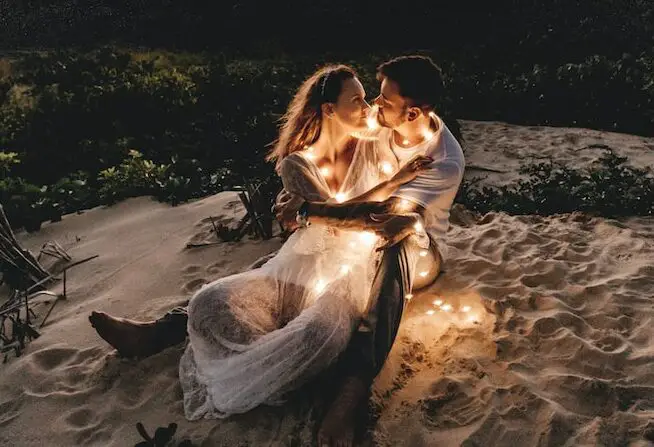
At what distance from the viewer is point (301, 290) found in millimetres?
2785

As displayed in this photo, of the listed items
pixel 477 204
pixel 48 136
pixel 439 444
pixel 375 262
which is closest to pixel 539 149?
pixel 477 204

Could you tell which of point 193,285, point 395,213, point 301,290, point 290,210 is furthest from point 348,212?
point 193,285

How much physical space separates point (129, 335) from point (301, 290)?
1.14 metres

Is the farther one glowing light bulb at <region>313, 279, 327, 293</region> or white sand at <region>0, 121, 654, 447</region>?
glowing light bulb at <region>313, 279, 327, 293</region>

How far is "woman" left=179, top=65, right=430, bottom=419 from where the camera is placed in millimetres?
2465

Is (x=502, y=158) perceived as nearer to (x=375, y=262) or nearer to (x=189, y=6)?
(x=375, y=262)

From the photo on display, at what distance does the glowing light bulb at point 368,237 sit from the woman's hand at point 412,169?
1.20 ft

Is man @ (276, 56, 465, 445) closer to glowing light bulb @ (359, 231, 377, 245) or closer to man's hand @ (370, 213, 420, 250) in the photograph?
man's hand @ (370, 213, 420, 250)

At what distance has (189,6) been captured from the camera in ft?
51.5

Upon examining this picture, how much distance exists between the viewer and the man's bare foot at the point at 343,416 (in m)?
2.27

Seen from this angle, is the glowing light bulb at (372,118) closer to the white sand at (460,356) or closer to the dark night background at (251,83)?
the white sand at (460,356)

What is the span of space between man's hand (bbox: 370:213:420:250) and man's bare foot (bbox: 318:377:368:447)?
32.0 inches

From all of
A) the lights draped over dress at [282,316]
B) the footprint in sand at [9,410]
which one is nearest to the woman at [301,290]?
the lights draped over dress at [282,316]

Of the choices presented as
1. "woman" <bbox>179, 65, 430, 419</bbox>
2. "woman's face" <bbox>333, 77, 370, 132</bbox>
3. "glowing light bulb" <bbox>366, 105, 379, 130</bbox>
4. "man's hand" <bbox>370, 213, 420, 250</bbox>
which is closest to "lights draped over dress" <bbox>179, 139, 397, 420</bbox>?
"woman" <bbox>179, 65, 430, 419</bbox>
